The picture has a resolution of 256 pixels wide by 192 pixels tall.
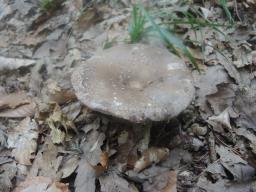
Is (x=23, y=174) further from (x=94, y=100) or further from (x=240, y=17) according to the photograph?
(x=240, y=17)

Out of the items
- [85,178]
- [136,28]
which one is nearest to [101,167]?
[85,178]

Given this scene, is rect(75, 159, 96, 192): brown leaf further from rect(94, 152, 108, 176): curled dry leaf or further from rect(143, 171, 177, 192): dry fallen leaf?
rect(143, 171, 177, 192): dry fallen leaf

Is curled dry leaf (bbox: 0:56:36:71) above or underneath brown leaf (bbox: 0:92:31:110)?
above

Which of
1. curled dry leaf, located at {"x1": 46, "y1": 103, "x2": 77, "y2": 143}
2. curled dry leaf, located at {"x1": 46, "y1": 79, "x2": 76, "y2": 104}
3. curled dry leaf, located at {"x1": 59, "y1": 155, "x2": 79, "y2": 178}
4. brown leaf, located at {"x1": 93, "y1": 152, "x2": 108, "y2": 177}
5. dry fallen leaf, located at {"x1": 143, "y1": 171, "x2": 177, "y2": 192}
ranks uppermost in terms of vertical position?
curled dry leaf, located at {"x1": 46, "y1": 79, "x2": 76, "y2": 104}

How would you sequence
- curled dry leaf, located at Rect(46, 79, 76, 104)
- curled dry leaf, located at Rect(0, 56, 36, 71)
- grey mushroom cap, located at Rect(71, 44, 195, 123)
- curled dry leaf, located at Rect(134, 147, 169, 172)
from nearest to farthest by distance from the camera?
grey mushroom cap, located at Rect(71, 44, 195, 123)
curled dry leaf, located at Rect(134, 147, 169, 172)
curled dry leaf, located at Rect(46, 79, 76, 104)
curled dry leaf, located at Rect(0, 56, 36, 71)

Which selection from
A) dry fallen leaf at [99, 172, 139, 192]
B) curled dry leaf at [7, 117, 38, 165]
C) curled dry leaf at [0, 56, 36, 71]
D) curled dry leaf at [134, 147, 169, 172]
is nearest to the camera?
dry fallen leaf at [99, 172, 139, 192]

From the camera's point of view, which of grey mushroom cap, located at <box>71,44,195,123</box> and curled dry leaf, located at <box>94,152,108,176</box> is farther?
curled dry leaf, located at <box>94,152,108,176</box>

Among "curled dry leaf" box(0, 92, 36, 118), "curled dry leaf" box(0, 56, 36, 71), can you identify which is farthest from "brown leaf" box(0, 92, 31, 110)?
"curled dry leaf" box(0, 56, 36, 71)

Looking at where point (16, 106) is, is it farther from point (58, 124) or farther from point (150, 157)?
point (150, 157)
